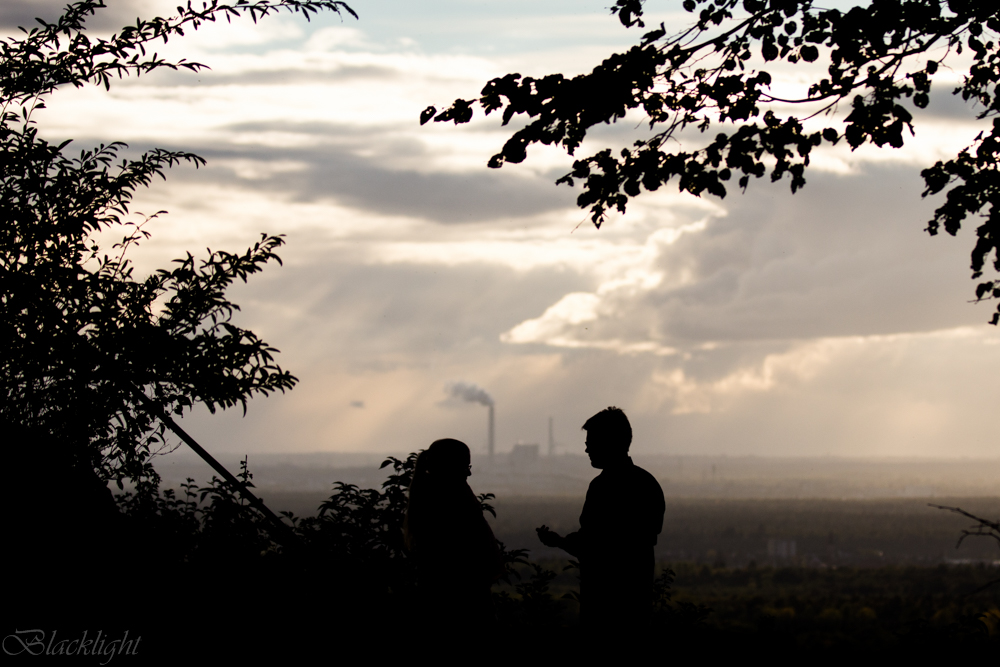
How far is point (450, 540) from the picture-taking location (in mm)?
5559

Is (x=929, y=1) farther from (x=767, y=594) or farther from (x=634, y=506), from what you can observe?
(x=767, y=594)

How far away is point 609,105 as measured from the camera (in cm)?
750

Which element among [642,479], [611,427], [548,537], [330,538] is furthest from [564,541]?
[330,538]

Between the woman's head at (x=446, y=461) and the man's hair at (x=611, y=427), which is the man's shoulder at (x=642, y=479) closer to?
the man's hair at (x=611, y=427)

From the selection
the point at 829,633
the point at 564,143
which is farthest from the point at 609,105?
the point at 829,633

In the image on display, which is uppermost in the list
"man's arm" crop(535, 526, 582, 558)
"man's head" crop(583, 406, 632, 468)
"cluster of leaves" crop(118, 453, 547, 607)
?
"man's head" crop(583, 406, 632, 468)

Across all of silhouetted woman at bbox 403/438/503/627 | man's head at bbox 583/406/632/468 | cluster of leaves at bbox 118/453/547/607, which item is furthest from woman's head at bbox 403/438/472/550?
cluster of leaves at bbox 118/453/547/607

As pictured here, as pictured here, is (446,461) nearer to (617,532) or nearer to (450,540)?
(450,540)

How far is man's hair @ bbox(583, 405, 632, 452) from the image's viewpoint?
5.53 metres

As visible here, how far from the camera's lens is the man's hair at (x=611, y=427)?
5.53 metres

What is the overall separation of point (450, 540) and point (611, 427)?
1107mm

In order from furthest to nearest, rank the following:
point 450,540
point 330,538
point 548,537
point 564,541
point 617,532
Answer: point 330,538 < point 548,537 < point 564,541 < point 450,540 < point 617,532

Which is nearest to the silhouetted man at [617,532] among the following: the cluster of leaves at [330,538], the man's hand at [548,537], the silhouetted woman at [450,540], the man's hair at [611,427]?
the man's hair at [611,427]

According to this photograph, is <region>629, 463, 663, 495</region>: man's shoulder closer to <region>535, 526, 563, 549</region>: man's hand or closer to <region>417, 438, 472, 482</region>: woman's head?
<region>535, 526, 563, 549</region>: man's hand
